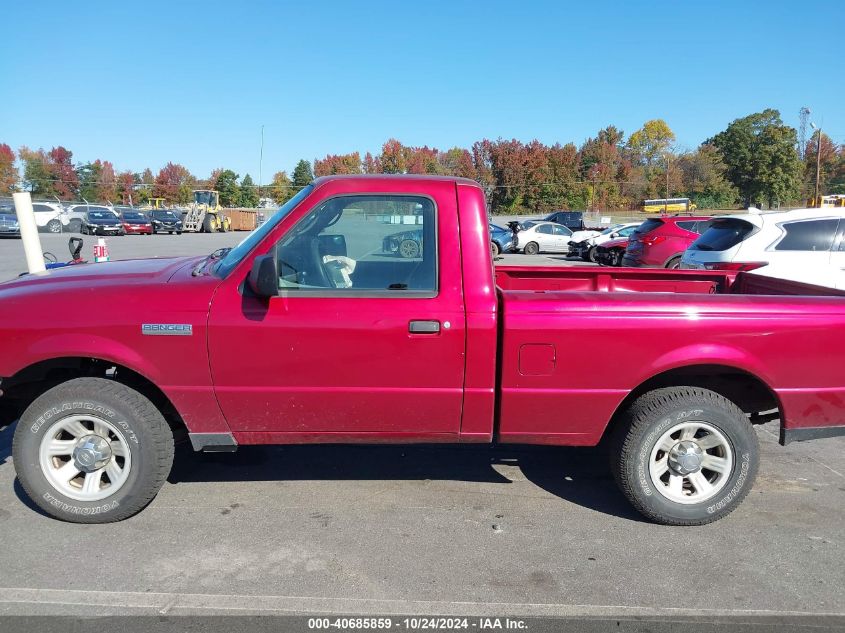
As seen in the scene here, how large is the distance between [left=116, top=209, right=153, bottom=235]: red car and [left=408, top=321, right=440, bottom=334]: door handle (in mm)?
37341

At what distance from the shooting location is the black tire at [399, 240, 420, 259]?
3.59m

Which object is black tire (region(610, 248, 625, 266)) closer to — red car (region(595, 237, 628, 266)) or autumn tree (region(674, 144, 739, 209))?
red car (region(595, 237, 628, 266))

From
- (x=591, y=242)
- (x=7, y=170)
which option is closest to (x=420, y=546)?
(x=591, y=242)

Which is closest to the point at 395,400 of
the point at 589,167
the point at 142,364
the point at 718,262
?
the point at 142,364

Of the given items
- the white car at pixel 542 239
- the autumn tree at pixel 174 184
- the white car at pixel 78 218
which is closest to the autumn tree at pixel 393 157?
the autumn tree at pixel 174 184

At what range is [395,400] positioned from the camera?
3545 mm

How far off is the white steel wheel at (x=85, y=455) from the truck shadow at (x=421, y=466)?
2.18ft

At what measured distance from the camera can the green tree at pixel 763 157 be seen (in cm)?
6134

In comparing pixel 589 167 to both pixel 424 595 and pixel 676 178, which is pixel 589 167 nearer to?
pixel 676 178

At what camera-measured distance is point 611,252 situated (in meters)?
20.7

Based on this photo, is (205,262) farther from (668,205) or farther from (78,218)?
(668,205)

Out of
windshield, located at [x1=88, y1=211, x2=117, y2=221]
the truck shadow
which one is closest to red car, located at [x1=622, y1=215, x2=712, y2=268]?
the truck shadow

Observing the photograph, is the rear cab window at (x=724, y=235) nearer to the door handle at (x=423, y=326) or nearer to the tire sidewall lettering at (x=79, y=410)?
the door handle at (x=423, y=326)

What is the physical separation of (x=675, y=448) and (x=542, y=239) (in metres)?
23.3
